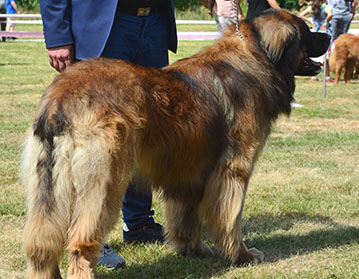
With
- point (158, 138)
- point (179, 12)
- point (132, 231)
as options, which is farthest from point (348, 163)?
point (179, 12)

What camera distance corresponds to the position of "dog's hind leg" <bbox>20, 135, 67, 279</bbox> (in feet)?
9.85

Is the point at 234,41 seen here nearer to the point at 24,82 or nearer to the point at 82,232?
the point at 82,232

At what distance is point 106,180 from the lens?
3.06 m

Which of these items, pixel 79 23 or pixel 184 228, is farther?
pixel 184 228

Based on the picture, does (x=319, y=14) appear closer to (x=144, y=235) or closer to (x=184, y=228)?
(x=144, y=235)

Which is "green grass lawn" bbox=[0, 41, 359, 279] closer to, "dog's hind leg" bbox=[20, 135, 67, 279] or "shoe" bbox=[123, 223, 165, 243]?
"shoe" bbox=[123, 223, 165, 243]

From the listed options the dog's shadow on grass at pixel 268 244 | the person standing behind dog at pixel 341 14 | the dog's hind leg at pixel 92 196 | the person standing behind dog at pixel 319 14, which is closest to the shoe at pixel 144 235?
the dog's shadow on grass at pixel 268 244

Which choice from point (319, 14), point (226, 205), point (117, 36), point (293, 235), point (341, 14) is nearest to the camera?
point (226, 205)

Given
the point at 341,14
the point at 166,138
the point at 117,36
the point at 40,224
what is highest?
→ the point at 117,36

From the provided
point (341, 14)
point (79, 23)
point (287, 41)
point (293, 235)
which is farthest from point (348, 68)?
point (79, 23)

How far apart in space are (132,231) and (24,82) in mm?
9561

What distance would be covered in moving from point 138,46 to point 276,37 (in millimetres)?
1014

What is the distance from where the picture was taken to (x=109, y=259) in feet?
12.8

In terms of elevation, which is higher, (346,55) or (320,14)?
Answer: (320,14)
